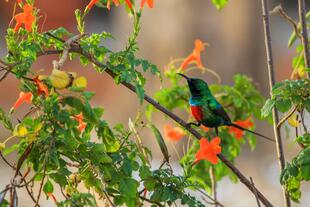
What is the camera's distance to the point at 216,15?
26.3 ft

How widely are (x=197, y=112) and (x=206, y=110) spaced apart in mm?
35

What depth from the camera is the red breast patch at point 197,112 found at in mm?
2891

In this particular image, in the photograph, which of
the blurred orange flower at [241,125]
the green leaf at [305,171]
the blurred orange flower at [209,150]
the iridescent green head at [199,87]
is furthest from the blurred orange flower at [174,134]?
the green leaf at [305,171]

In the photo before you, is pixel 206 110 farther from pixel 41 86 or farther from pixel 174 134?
pixel 41 86

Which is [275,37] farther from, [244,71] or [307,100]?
[307,100]

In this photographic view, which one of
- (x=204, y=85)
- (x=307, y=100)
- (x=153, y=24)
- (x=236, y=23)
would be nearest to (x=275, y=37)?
(x=236, y=23)

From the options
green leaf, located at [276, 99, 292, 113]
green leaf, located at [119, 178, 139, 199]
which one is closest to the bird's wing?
green leaf, located at [276, 99, 292, 113]

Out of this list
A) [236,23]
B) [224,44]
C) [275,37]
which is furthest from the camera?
[275,37]

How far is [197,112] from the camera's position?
2904 millimetres

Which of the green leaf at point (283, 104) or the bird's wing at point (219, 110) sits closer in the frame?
the green leaf at point (283, 104)

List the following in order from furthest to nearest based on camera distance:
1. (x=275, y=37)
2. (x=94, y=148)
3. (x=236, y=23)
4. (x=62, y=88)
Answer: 1. (x=275, y=37)
2. (x=236, y=23)
3. (x=94, y=148)
4. (x=62, y=88)

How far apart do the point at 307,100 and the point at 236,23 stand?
244 inches

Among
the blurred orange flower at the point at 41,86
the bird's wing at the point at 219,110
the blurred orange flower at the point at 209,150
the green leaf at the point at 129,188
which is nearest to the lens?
the blurred orange flower at the point at 41,86

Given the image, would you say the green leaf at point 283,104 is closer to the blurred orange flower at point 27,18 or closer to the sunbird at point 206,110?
the sunbird at point 206,110
